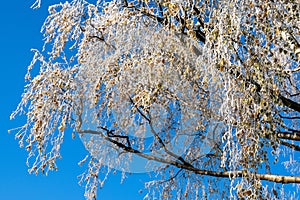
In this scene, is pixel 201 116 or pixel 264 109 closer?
pixel 264 109

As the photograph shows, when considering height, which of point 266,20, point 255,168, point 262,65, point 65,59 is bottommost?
point 255,168

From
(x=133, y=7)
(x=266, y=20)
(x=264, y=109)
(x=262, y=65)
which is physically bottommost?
(x=264, y=109)

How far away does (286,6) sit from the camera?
377cm

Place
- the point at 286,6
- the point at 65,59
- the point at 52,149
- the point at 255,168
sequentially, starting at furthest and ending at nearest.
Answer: the point at 65,59
the point at 52,149
the point at 255,168
the point at 286,6

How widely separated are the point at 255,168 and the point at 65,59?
2845mm

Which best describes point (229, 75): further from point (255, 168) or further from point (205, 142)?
point (205, 142)

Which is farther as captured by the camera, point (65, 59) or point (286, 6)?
point (65, 59)

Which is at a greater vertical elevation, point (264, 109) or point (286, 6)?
point (286, 6)

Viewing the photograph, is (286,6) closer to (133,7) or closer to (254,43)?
(254,43)

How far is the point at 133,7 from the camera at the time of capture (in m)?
5.66

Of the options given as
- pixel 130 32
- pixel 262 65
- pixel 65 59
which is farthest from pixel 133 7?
pixel 262 65

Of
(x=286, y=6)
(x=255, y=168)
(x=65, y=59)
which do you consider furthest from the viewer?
(x=65, y=59)

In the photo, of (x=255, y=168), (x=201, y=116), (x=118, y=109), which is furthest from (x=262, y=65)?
(x=118, y=109)

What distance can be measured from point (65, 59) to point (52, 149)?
3.77 feet
